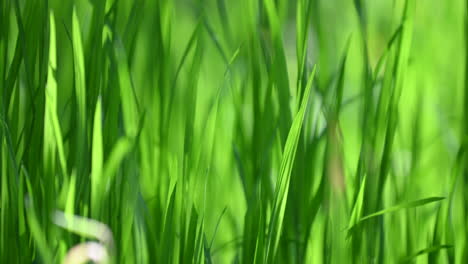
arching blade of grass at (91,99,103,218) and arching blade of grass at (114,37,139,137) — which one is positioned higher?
arching blade of grass at (114,37,139,137)

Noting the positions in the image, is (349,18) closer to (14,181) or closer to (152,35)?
(152,35)

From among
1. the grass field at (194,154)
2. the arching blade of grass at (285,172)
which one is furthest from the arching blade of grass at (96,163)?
the arching blade of grass at (285,172)

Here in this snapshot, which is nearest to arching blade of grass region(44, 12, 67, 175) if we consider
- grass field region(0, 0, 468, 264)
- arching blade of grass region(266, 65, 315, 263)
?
grass field region(0, 0, 468, 264)

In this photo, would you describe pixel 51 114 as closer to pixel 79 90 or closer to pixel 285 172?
pixel 79 90

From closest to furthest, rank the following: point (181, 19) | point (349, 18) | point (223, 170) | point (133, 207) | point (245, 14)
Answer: point (133, 207), point (245, 14), point (223, 170), point (349, 18), point (181, 19)

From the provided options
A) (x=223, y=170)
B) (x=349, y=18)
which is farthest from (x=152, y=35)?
(x=349, y=18)

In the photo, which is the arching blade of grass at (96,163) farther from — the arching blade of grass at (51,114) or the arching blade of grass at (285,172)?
the arching blade of grass at (285,172)

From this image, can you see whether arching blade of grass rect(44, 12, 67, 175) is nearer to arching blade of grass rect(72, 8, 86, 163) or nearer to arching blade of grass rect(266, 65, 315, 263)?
arching blade of grass rect(72, 8, 86, 163)

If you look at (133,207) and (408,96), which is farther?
(408,96)
